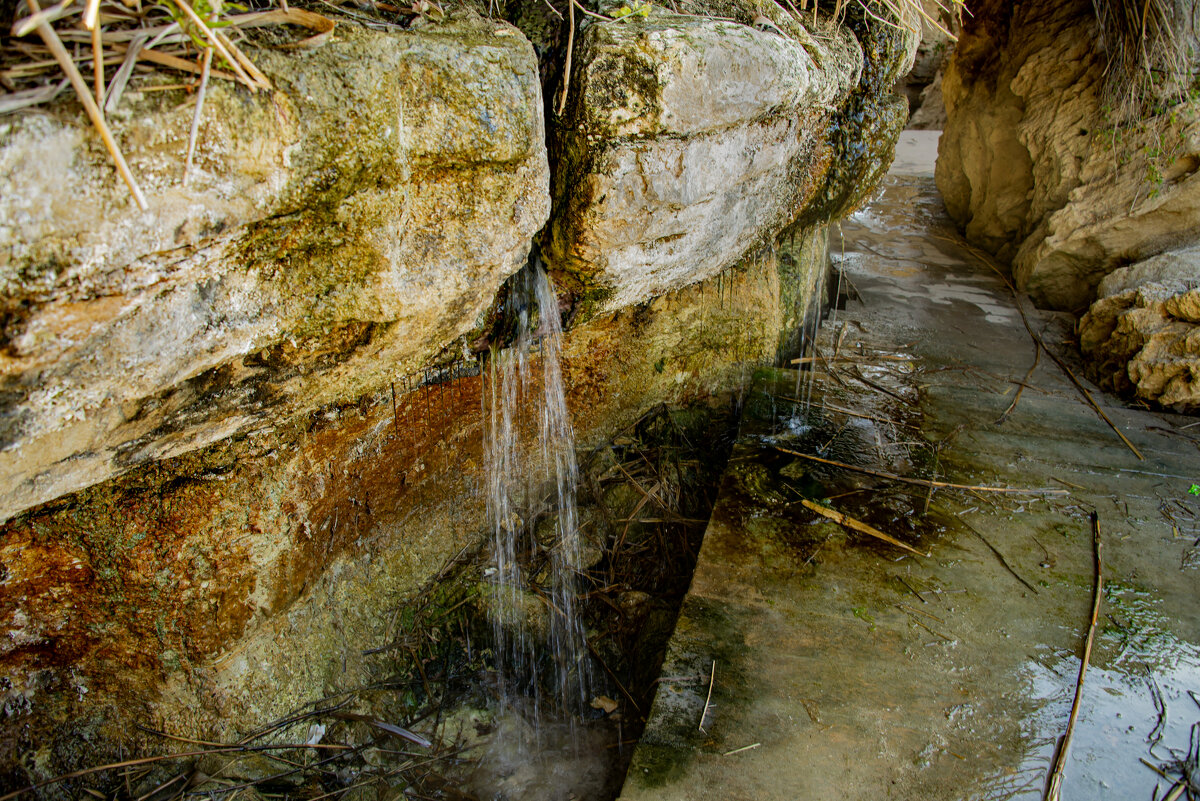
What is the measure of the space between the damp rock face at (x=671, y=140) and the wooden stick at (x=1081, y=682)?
1861 mm

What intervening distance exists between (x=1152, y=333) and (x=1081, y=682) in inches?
95.3

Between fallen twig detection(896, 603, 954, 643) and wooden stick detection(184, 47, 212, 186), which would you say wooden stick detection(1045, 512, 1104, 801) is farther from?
wooden stick detection(184, 47, 212, 186)

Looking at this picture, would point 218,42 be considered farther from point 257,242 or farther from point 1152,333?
point 1152,333

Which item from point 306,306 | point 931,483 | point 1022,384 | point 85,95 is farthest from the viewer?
point 1022,384

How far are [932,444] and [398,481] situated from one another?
8.21 ft

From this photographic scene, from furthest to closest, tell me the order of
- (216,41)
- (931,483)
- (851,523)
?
(931,483)
(851,523)
(216,41)

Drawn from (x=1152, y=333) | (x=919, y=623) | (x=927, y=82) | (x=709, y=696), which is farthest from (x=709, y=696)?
(x=927, y=82)

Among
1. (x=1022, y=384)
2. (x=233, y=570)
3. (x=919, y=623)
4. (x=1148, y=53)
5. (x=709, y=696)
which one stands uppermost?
(x=1148, y=53)

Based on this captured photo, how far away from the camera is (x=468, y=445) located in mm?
2732

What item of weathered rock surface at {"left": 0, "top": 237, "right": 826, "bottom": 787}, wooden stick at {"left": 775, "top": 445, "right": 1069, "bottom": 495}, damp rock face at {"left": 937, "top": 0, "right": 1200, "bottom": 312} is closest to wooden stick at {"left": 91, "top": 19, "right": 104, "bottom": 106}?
weathered rock surface at {"left": 0, "top": 237, "right": 826, "bottom": 787}

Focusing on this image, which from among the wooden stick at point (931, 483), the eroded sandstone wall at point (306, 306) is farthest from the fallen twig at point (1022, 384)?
the eroded sandstone wall at point (306, 306)

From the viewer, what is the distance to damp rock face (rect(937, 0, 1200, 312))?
3994mm

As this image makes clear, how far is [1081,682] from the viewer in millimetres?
2006

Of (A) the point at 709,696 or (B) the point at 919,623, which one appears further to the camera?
(B) the point at 919,623
